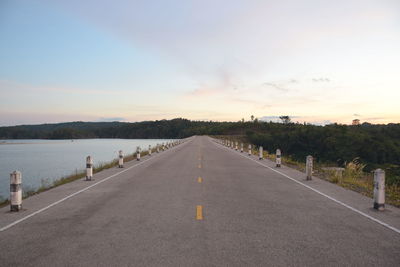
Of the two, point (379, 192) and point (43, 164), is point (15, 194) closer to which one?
point (379, 192)

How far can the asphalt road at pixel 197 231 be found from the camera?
16.3 ft

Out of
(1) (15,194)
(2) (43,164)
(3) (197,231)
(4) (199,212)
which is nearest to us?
(3) (197,231)

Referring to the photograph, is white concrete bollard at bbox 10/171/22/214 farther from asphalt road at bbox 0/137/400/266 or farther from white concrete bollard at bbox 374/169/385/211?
white concrete bollard at bbox 374/169/385/211

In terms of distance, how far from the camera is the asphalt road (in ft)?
16.3

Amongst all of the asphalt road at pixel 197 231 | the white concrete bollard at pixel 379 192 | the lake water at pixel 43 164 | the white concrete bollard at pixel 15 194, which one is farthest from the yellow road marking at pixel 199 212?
the lake water at pixel 43 164

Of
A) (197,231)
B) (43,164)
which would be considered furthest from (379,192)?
(43,164)

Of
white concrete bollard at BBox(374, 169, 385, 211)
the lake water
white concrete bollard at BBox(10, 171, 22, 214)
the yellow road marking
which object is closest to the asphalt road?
the yellow road marking

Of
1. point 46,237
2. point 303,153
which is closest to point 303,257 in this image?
point 46,237

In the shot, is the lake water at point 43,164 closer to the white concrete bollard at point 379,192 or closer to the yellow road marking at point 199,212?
the yellow road marking at point 199,212

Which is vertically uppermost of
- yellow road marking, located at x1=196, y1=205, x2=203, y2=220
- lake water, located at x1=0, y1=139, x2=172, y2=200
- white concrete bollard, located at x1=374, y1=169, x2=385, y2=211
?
white concrete bollard, located at x1=374, y1=169, x2=385, y2=211

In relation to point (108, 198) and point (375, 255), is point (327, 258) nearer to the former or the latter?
point (375, 255)

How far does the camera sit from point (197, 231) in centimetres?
634

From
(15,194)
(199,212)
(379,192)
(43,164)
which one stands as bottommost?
(43,164)

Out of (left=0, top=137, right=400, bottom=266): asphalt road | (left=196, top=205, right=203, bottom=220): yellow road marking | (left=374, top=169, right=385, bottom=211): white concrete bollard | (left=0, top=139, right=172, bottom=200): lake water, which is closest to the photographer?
(left=0, top=137, right=400, bottom=266): asphalt road
